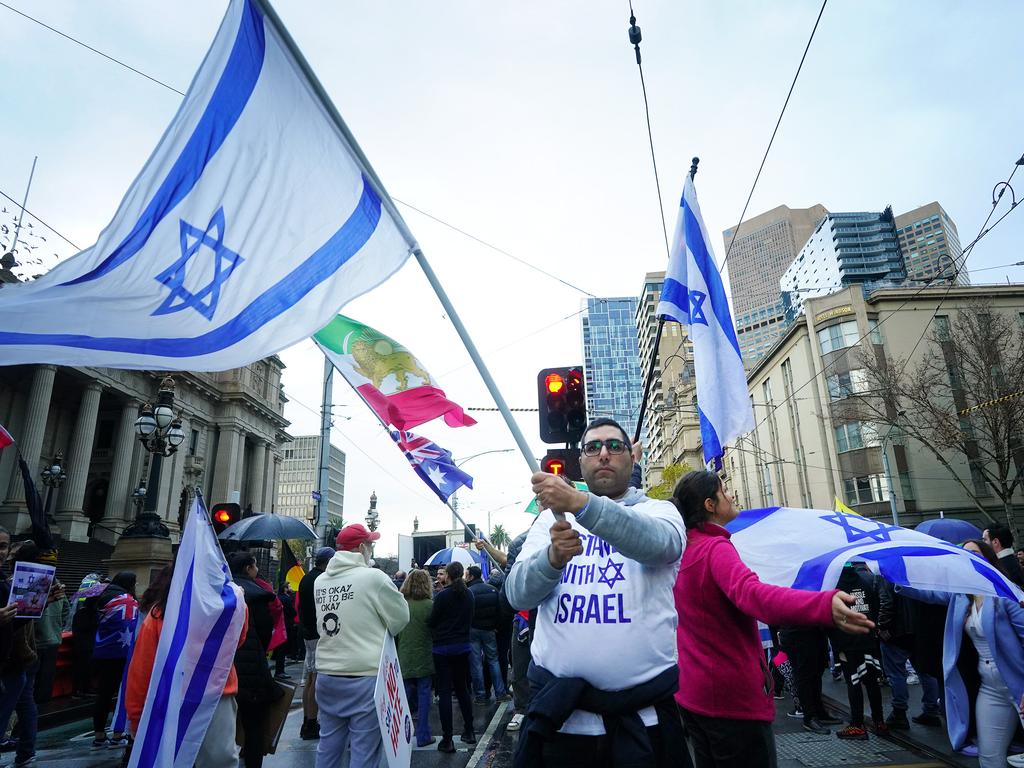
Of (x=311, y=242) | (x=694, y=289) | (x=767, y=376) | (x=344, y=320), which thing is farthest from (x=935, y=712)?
(x=767, y=376)

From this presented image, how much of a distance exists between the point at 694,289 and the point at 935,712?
5.86 metres

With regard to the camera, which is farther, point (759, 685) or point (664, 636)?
point (759, 685)

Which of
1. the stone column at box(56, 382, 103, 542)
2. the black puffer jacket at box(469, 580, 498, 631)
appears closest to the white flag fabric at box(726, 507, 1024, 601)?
the black puffer jacket at box(469, 580, 498, 631)

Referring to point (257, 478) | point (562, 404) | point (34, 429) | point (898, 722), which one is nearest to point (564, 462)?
point (562, 404)

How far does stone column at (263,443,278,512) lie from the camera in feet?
220

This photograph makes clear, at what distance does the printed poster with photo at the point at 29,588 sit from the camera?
583 centimetres

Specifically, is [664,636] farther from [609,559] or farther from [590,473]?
[590,473]

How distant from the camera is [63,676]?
36.3 feet

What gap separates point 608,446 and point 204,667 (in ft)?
10.4

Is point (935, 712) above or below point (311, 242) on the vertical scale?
below

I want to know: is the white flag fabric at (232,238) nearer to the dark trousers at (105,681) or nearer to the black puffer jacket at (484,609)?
the dark trousers at (105,681)

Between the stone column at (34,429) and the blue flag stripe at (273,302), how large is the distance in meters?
41.7

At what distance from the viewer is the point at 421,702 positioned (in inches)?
315

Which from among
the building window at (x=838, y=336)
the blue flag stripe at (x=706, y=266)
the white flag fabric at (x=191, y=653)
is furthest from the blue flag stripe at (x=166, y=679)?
the building window at (x=838, y=336)
